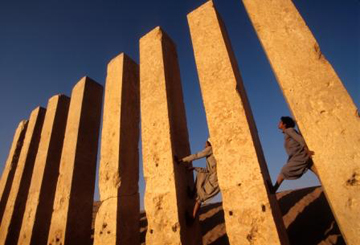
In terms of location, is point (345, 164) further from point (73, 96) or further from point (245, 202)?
point (73, 96)

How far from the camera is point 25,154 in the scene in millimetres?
6508

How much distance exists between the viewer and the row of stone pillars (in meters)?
2.30

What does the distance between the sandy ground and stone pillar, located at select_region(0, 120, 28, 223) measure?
4033 millimetres

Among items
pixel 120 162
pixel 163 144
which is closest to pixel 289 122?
pixel 163 144

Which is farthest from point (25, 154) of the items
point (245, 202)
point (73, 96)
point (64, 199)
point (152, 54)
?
point (245, 202)

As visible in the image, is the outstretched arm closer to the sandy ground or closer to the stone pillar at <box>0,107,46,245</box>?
the sandy ground

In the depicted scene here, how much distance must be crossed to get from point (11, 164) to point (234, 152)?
736cm

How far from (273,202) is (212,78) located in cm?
175

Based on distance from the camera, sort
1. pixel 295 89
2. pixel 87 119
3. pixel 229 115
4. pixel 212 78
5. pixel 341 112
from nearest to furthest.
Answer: pixel 341 112 < pixel 295 89 < pixel 229 115 < pixel 212 78 < pixel 87 119

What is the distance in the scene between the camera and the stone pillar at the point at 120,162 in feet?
10.9

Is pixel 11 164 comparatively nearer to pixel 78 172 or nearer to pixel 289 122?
pixel 78 172

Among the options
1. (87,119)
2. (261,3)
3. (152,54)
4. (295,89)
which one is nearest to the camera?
(295,89)

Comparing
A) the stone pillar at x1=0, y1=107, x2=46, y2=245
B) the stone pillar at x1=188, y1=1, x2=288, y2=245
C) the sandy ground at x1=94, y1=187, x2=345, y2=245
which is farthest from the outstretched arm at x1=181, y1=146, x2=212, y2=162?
the stone pillar at x1=0, y1=107, x2=46, y2=245

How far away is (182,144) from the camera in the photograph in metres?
3.57
